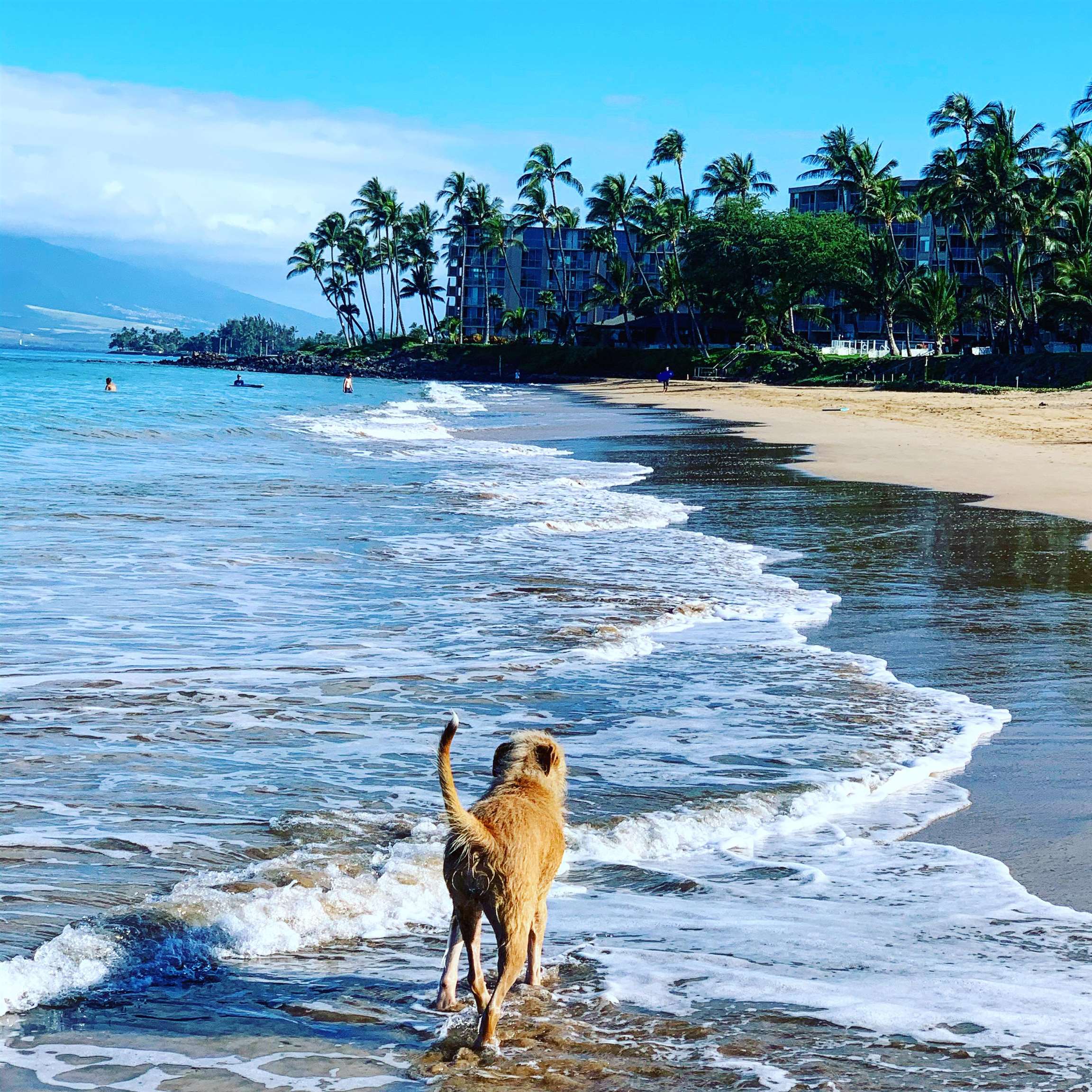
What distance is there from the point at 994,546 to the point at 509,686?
7.36m

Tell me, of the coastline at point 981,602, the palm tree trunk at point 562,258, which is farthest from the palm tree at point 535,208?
the coastline at point 981,602

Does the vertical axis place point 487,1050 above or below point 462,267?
below

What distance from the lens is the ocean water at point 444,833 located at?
10.9 ft

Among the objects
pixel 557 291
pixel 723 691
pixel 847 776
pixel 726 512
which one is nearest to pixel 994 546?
pixel 726 512

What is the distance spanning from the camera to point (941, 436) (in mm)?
30438

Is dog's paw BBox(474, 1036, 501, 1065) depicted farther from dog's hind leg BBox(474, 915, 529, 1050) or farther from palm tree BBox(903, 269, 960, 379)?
palm tree BBox(903, 269, 960, 379)

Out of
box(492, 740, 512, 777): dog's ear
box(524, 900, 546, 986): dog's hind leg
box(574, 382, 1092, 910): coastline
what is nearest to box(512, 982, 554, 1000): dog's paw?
box(524, 900, 546, 986): dog's hind leg

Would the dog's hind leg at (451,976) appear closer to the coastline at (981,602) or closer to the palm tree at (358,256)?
the coastline at (981,602)

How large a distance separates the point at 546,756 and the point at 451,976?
2.18 ft

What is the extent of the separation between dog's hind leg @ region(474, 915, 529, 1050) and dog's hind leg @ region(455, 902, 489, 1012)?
4 cm

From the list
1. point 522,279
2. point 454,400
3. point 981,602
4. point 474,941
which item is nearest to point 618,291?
point 454,400

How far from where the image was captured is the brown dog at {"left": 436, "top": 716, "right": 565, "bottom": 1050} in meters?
3.14

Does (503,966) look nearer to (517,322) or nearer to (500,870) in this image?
(500,870)

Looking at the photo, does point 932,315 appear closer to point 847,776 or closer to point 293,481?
point 293,481
